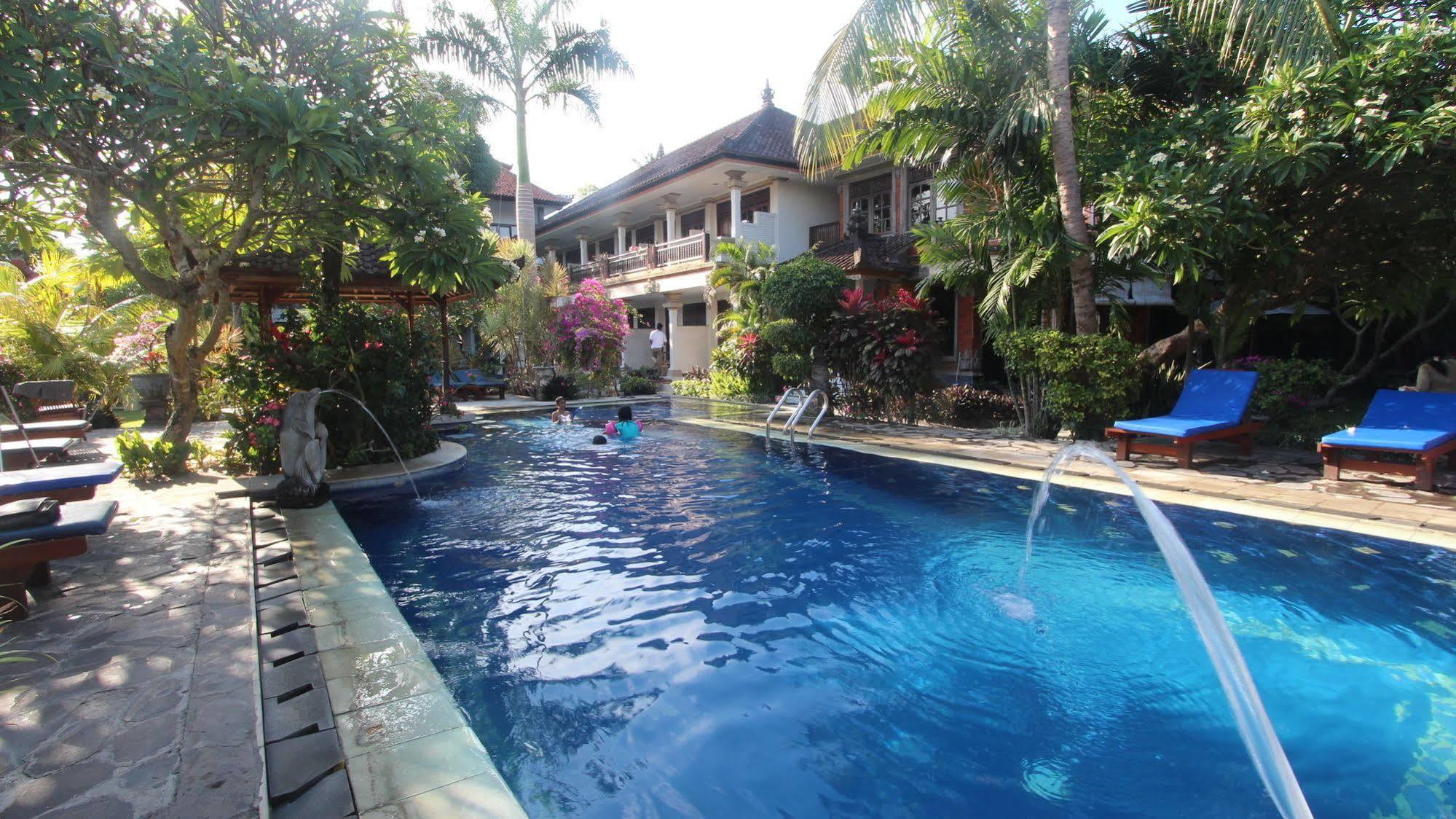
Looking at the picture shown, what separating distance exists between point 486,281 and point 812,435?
6.34m

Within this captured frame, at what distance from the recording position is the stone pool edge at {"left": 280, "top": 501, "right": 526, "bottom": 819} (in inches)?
109

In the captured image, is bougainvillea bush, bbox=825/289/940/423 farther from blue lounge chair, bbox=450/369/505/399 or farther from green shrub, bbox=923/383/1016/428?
blue lounge chair, bbox=450/369/505/399

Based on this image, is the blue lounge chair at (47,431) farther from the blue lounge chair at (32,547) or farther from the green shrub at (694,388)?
the green shrub at (694,388)

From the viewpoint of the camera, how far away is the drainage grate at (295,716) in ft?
9.05

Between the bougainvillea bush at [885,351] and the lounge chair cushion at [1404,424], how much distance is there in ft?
19.9

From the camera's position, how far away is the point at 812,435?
1231 centimetres

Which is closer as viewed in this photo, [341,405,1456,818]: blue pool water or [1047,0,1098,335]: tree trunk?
[341,405,1456,818]: blue pool water

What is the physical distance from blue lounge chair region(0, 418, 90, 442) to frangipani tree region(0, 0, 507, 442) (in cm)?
143

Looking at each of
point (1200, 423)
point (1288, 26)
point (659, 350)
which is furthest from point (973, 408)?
point (659, 350)

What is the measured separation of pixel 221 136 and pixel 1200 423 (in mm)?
10719

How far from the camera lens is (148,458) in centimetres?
834

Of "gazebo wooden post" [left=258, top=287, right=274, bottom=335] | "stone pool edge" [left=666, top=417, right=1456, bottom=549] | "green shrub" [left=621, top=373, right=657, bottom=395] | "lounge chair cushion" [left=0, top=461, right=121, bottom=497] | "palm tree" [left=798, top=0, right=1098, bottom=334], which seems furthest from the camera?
"green shrub" [left=621, top=373, right=657, bottom=395]

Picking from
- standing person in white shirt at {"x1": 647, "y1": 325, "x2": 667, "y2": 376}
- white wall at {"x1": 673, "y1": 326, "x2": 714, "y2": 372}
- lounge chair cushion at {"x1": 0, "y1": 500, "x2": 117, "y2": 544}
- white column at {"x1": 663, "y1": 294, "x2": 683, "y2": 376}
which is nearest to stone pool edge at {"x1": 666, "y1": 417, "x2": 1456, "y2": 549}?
lounge chair cushion at {"x1": 0, "y1": 500, "x2": 117, "y2": 544}

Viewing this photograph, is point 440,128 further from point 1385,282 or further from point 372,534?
point 1385,282
